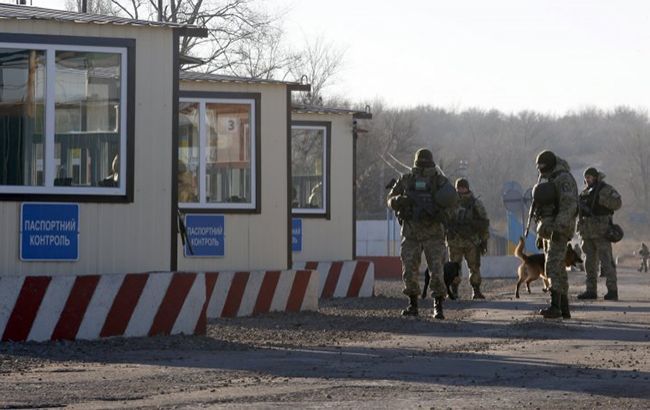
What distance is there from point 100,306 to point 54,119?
76.5 inches

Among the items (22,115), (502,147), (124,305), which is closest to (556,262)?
(124,305)

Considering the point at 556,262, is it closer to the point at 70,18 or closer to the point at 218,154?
the point at 218,154

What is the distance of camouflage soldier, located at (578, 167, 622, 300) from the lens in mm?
23219

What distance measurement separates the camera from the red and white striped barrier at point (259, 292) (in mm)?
18812

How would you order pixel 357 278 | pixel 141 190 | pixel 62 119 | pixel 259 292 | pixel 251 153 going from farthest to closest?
pixel 357 278 → pixel 251 153 → pixel 259 292 → pixel 141 190 → pixel 62 119

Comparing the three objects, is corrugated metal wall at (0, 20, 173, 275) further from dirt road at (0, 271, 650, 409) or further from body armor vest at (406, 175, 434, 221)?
body armor vest at (406, 175, 434, 221)

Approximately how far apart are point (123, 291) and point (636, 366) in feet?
17.3

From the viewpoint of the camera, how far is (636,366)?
1265 centimetres

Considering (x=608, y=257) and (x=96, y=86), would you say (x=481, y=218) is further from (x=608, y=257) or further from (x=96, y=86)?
(x=96, y=86)

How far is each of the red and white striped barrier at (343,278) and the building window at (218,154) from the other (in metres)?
4.22

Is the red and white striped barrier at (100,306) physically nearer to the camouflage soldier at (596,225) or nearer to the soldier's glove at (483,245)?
the camouflage soldier at (596,225)

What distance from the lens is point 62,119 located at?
15.4m

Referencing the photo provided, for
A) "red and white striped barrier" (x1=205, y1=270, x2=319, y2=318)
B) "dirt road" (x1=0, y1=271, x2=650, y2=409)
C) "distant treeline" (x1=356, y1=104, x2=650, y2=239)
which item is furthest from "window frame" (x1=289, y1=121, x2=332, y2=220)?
"distant treeline" (x1=356, y1=104, x2=650, y2=239)

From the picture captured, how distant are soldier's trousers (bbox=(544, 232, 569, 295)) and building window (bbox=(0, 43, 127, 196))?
17.9ft
